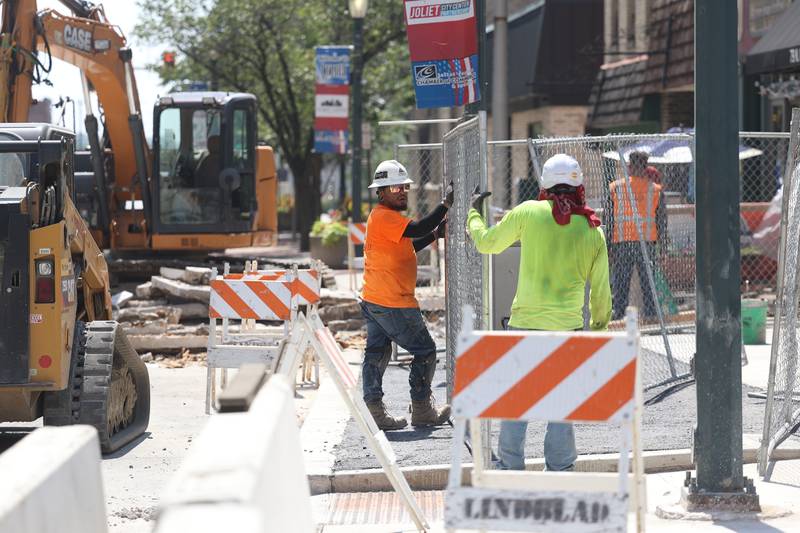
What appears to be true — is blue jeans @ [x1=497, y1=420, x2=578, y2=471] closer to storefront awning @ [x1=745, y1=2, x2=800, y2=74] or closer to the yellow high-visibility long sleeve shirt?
the yellow high-visibility long sleeve shirt

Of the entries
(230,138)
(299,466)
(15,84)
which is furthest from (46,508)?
(230,138)

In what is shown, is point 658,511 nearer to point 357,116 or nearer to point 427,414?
point 427,414

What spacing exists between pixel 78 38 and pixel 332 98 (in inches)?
274

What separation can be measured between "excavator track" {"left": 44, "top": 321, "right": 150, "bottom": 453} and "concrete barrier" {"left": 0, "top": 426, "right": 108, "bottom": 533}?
178 inches

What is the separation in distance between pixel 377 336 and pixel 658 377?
9.97ft

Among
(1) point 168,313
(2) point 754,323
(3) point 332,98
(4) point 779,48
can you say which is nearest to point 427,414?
(2) point 754,323

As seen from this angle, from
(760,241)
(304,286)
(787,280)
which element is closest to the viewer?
(787,280)

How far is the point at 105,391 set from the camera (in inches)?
358

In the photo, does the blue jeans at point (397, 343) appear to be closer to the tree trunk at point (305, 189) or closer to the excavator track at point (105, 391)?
the excavator track at point (105, 391)

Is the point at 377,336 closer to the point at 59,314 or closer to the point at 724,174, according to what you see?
the point at 59,314

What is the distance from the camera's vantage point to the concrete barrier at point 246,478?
324 cm

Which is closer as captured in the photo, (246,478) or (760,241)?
(246,478)

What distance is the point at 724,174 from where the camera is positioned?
23.2ft

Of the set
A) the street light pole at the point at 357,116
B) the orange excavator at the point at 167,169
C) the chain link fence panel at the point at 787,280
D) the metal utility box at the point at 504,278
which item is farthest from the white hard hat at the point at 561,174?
the street light pole at the point at 357,116
